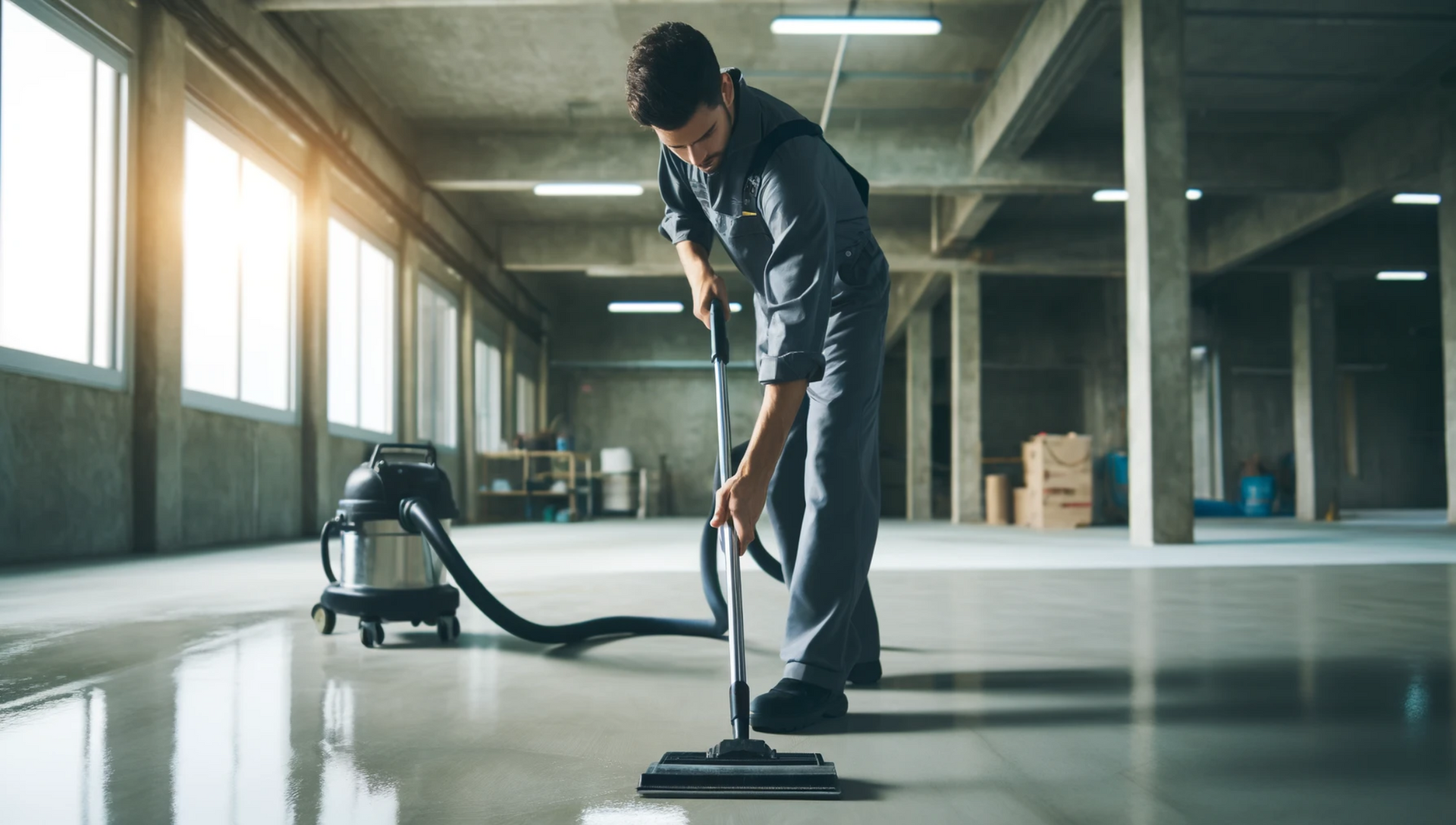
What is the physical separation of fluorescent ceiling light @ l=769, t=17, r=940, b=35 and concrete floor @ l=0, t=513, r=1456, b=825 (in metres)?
5.86

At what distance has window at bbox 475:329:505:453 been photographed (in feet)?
58.0

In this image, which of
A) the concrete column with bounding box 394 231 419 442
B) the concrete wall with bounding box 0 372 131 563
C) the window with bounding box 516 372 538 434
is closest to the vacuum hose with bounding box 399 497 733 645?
the concrete wall with bounding box 0 372 131 563

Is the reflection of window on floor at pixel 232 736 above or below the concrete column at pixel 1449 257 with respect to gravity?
below

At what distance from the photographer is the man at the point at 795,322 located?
5.62 feet

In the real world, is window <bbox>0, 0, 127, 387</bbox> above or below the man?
above

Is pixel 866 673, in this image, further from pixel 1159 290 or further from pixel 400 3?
pixel 400 3

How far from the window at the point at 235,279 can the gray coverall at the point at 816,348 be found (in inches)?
264

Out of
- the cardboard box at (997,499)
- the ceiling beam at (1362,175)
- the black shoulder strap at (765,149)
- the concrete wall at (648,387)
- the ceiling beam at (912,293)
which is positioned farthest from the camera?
the concrete wall at (648,387)

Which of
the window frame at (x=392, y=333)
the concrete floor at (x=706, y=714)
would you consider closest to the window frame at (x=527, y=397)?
the window frame at (x=392, y=333)

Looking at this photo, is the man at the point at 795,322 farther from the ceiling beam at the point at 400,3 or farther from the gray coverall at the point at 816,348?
the ceiling beam at the point at 400,3

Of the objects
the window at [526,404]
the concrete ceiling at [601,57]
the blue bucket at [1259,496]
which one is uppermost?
the concrete ceiling at [601,57]

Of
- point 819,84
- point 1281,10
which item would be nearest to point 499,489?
point 819,84

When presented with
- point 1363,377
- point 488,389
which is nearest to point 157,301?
point 488,389

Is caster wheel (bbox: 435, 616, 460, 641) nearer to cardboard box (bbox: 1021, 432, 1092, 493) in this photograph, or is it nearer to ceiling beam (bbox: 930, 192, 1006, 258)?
cardboard box (bbox: 1021, 432, 1092, 493)
